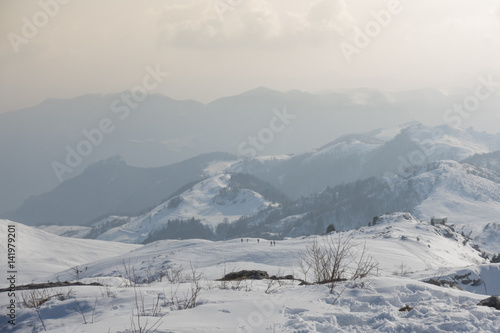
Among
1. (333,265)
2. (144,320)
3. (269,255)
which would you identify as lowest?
(269,255)

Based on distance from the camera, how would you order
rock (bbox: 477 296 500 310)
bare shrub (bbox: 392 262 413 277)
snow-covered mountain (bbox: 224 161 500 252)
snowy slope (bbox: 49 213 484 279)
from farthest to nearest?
1. snow-covered mountain (bbox: 224 161 500 252)
2. snowy slope (bbox: 49 213 484 279)
3. bare shrub (bbox: 392 262 413 277)
4. rock (bbox: 477 296 500 310)

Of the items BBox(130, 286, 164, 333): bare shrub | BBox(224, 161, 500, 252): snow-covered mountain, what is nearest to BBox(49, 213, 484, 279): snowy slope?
BBox(130, 286, 164, 333): bare shrub

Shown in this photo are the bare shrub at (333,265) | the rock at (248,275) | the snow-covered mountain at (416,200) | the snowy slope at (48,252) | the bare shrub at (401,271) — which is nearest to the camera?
the bare shrub at (333,265)

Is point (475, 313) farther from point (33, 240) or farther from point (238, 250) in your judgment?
point (33, 240)

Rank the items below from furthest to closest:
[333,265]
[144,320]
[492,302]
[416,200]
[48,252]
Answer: [416,200] → [48,252] → [333,265] → [492,302] → [144,320]

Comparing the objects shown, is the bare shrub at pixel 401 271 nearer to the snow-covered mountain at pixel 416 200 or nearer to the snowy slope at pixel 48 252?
the snowy slope at pixel 48 252

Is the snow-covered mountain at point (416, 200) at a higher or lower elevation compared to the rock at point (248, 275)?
higher

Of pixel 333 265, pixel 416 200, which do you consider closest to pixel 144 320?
pixel 333 265

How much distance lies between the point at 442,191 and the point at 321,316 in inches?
7043

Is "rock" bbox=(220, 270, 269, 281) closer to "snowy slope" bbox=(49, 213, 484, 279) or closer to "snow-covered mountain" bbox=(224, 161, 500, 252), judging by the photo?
"snowy slope" bbox=(49, 213, 484, 279)

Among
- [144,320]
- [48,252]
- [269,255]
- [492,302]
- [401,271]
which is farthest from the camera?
[48,252]

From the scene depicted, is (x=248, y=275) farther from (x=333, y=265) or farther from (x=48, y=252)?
(x=48, y=252)

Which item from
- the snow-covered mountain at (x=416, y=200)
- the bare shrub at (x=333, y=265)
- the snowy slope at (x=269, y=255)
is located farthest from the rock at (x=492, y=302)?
the snow-covered mountain at (x=416, y=200)

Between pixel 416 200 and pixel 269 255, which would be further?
pixel 416 200
